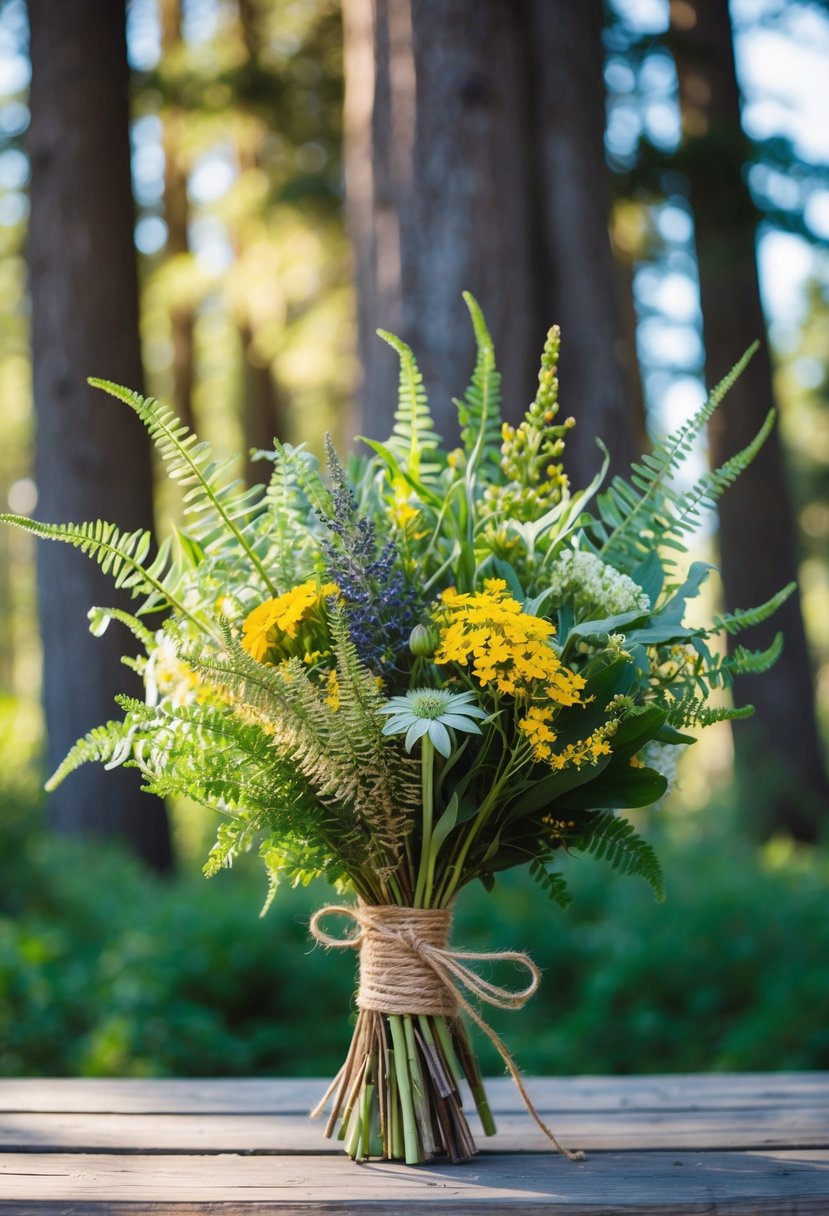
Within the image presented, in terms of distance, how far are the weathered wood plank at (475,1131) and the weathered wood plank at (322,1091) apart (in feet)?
0.19

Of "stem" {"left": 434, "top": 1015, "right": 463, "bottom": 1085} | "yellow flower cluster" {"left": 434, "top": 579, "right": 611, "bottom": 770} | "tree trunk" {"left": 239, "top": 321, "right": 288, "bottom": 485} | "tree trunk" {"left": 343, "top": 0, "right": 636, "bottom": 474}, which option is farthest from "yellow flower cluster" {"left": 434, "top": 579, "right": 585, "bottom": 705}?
"tree trunk" {"left": 239, "top": 321, "right": 288, "bottom": 485}

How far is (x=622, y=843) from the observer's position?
1.61 meters

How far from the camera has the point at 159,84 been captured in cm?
734

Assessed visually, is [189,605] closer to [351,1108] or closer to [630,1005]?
[351,1108]

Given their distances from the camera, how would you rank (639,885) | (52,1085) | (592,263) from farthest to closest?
(639,885) → (592,263) → (52,1085)

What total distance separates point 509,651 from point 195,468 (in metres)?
0.53

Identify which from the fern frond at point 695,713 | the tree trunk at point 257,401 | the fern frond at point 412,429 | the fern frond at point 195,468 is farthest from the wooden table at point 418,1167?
the tree trunk at point 257,401

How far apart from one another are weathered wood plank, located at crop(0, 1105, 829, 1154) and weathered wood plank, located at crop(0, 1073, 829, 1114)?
2.2 inches

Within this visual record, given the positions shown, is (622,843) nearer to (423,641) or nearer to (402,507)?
(423,641)

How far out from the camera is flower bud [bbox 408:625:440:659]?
4.86 ft

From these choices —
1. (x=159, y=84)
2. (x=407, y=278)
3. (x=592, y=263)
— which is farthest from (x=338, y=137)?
(x=407, y=278)

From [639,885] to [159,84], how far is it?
5956 mm

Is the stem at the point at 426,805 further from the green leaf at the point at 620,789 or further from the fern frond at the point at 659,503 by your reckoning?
the fern frond at the point at 659,503

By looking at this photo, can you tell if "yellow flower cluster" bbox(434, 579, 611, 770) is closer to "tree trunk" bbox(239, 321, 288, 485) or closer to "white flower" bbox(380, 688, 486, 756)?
"white flower" bbox(380, 688, 486, 756)
